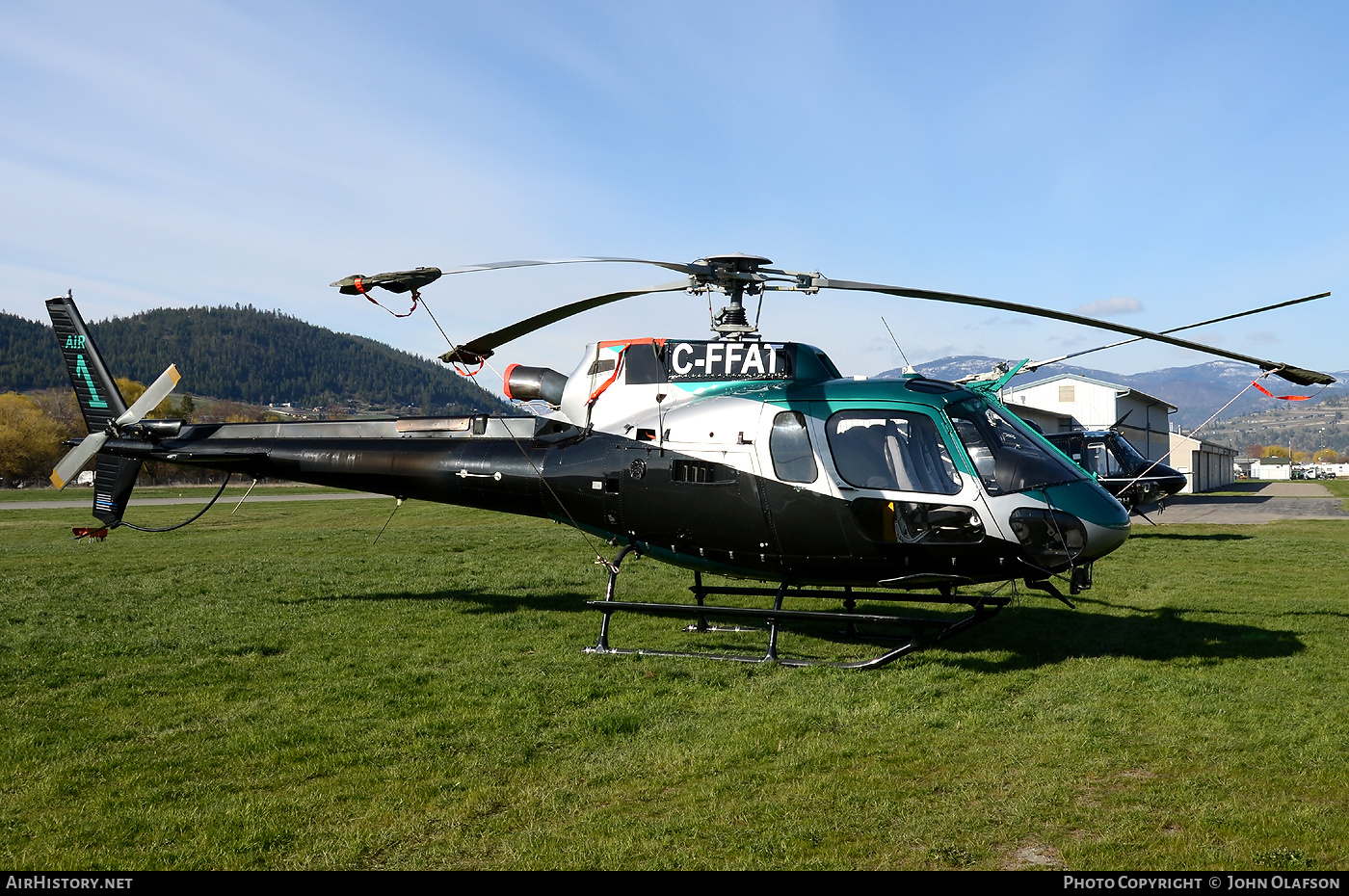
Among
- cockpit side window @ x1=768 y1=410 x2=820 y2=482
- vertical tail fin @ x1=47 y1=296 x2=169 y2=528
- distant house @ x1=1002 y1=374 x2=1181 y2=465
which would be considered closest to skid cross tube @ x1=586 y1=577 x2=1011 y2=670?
cockpit side window @ x1=768 y1=410 x2=820 y2=482

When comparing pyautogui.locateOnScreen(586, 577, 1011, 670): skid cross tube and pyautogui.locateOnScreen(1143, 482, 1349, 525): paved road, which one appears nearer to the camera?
pyautogui.locateOnScreen(586, 577, 1011, 670): skid cross tube

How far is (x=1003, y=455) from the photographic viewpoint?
8414 millimetres

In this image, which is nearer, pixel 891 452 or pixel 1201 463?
pixel 891 452

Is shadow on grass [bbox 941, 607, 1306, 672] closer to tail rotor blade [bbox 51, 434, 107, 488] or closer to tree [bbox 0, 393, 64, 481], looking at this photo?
tail rotor blade [bbox 51, 434, 107, 488]

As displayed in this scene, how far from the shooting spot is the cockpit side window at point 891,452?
27.5ft

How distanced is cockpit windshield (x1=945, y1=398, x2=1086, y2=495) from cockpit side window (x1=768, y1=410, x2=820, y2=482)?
1407 mm

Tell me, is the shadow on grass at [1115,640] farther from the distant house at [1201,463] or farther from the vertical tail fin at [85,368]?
the distant house at [1201,463]

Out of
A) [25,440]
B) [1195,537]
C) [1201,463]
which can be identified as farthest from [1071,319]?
[25,440]

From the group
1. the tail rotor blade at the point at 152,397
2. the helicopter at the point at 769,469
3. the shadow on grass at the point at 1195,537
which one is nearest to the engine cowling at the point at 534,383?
the helicopter at the point at 769,469

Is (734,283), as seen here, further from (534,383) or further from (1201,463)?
(1201,463)

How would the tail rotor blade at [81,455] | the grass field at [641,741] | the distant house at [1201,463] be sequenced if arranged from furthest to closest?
1. the distant house at [1201,463]
2. the tail rotor blade at [81,455]
3. the grass field at [641,741]

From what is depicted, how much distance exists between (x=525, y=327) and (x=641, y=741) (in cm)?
429

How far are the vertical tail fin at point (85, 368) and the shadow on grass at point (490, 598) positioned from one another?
395cm

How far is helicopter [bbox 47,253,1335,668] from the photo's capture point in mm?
8219
